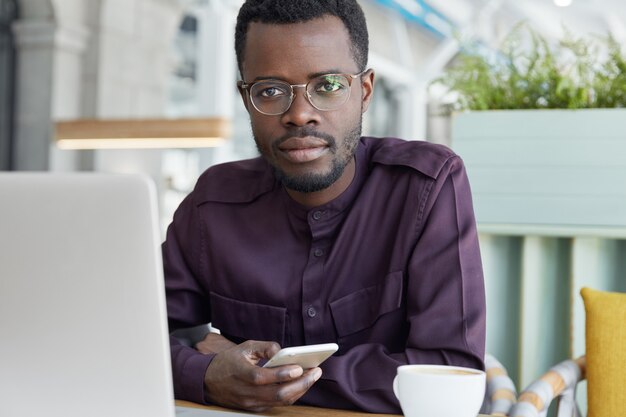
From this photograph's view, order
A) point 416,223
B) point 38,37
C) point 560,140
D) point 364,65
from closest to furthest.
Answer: point 416,223
point 364,65
point 560,140
point 38,37

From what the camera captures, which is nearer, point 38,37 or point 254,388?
point 254,388

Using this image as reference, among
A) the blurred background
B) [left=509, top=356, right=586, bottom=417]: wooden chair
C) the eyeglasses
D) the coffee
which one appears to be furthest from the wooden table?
the blurred background

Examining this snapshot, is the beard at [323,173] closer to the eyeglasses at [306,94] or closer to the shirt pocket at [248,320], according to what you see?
the eyeglasses at [306,94]

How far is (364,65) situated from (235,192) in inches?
13.9

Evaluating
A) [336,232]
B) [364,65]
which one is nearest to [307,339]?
[336,232]

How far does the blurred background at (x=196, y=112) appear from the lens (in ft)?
6.46

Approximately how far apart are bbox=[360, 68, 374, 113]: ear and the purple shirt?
0.09 metres

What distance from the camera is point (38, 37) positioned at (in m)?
6.49

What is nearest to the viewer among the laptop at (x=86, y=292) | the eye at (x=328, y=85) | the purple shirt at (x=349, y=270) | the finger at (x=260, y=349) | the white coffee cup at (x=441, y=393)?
the laptop at (x=86, y=292)

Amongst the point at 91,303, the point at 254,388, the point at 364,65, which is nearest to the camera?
the point at 91,303

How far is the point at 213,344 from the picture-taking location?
151 cm

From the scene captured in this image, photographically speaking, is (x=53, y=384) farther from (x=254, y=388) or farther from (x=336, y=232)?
(x=336, y=232)

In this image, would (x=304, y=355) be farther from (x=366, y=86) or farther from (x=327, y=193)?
(x=366, y=86)

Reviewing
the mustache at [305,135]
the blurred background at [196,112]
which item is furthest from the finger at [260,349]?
the blurred background at [196,112]
